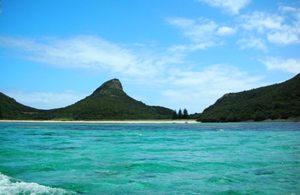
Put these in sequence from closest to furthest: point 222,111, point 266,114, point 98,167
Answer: point 98,167
point 266,114
point 222,111

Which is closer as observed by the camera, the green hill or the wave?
the wave

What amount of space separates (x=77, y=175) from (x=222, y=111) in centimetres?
18372

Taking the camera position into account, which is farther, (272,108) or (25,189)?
(272,108)

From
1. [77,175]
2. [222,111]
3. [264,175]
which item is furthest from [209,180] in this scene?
[222,111]

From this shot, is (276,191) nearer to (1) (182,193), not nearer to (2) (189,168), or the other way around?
(1) (182,193)

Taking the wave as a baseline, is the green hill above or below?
above

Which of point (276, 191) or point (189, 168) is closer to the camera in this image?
point (276, 191)

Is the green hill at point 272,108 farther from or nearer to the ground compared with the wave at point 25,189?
farther from the ground

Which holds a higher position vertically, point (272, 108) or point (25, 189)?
point (272, 108)

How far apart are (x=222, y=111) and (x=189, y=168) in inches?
7077

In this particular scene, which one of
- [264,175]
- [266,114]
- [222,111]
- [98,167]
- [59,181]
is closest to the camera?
[59,181]

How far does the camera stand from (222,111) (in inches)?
7756

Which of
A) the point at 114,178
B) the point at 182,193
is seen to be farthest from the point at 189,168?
the point at 182,193

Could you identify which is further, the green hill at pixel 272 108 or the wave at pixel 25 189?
the green hill at pixel 272 108
